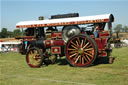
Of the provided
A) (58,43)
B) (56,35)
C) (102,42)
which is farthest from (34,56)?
(102,42)

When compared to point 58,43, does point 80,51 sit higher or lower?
lower

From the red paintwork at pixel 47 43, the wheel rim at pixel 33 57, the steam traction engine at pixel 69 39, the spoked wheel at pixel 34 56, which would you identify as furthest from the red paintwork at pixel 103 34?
the wheel rim at pixel 33 57

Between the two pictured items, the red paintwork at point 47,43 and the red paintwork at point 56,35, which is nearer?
the red paintwork at point 56,35

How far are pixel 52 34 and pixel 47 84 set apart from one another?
17.2 feet

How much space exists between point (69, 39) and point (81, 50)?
37.1 inches

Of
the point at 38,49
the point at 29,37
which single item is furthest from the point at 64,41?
the point at 29,37

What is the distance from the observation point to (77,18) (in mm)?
10578

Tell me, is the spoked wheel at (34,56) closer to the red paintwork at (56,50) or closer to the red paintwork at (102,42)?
the red paintwork at (56,50)

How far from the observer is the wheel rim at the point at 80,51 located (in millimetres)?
9913

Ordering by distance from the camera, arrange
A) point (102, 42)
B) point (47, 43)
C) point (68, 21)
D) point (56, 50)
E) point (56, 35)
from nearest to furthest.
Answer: point (102, 42) < point (68, 21) < point (56, 50) < point (56, 35) < point (47, 43)

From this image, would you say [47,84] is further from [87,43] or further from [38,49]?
[38,49]

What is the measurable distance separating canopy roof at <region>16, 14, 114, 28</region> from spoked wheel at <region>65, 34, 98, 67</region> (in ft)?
3.11

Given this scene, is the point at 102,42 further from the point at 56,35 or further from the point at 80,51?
the point at 56,35

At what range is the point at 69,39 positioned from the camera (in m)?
10.3
